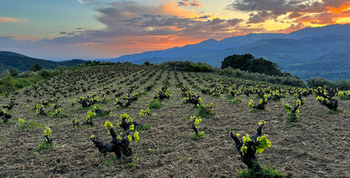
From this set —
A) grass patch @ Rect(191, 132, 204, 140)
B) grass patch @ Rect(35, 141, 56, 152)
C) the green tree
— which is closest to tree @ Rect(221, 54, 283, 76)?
the green tree

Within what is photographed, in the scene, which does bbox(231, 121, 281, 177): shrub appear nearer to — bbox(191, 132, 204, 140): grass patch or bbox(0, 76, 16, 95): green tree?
bbox(191, 132, 204, 140): grass patch

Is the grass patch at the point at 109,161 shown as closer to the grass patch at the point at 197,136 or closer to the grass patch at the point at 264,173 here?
the grass patch at the point at 197,136

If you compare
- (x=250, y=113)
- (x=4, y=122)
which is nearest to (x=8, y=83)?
(x=4, y=122)

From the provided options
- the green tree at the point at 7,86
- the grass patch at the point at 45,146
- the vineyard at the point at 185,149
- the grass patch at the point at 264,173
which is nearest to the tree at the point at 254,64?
the vineyard at the point at 185,149

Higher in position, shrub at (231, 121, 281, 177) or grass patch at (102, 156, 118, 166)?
shrub at (231, 121, 281, 177)

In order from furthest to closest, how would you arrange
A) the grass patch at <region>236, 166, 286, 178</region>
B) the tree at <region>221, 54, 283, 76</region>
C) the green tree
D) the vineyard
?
the tree at <region>221, 54, 283, 76</region> → the green tree → the vineyard → the grass patch at <region>236, 166, 286, 178</region>

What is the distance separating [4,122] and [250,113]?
61.9ft

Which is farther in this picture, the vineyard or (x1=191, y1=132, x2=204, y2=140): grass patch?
(x1=191, y1=132, x2=204, y2=140): grass patch

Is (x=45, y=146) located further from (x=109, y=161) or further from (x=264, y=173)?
(x=264, y=173)

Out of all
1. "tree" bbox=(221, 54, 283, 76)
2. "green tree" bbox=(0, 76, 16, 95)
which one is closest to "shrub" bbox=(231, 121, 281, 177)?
"green tree" bbox=(0, 76, 16, 95)

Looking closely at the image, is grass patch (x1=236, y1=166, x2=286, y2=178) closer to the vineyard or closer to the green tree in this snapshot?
the vineyard

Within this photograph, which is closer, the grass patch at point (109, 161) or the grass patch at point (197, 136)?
the grass patch at point (109, 161)

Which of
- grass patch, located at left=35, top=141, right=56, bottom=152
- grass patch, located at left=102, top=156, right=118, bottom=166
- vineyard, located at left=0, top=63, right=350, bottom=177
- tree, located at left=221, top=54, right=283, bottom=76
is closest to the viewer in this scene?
vineyard, located at left=0, top=63, right=350, bottom=177

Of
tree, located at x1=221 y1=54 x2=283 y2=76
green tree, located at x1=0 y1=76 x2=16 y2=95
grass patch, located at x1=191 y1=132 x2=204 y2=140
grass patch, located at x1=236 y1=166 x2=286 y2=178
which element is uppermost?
tree, located at x1=221 y1=54 x2=283 y2=76
